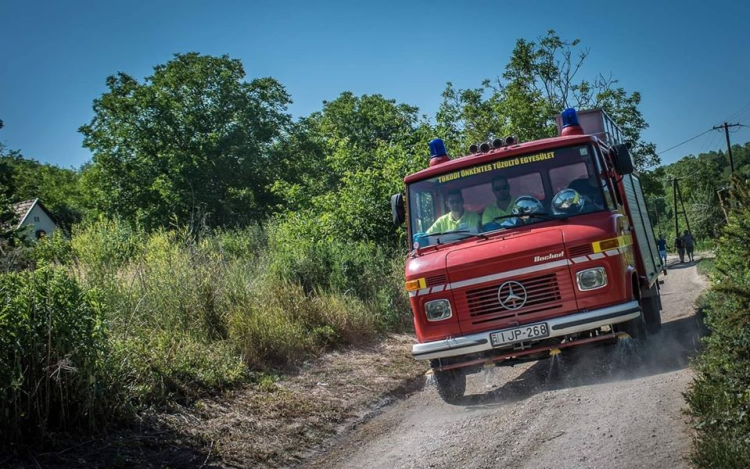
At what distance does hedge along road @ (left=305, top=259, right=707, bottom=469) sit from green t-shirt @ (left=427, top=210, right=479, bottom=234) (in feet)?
6.46

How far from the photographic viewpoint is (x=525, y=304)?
7.05 meters

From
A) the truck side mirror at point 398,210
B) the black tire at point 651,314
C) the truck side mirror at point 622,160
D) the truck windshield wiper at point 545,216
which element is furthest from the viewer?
the black tire at point 651,314

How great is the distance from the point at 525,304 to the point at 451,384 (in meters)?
1.46

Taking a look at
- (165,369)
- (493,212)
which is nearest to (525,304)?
(493,212)

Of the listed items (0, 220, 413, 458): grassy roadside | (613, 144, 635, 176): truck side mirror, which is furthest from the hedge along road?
(613, 144, 635, 176): truck side mirror

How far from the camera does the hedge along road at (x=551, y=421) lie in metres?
5.00

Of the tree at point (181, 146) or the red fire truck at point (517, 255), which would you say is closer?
the red fire truck at point (517, 255)

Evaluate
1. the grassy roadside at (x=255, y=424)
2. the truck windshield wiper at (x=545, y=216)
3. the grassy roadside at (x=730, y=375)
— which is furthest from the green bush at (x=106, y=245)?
the grassy roadside at (x=730, y=375)

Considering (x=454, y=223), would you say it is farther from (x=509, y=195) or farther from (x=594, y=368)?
(x=594, y=368)

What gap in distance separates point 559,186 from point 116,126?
115 ft

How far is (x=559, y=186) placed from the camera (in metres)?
7.79

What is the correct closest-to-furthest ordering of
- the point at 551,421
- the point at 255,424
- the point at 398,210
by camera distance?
the point at 551,421 → the point at 255,424 → the point at 398,210

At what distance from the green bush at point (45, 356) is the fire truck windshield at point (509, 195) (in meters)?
3.92

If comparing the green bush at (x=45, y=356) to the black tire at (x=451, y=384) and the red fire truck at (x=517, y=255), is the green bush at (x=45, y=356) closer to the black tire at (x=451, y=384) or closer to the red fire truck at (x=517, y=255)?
the red fire truck at (x=517, y=255)
